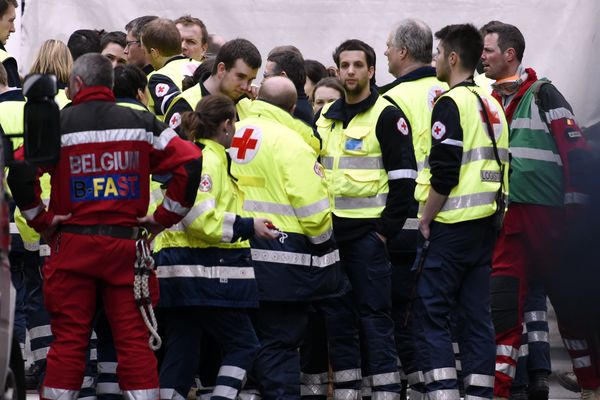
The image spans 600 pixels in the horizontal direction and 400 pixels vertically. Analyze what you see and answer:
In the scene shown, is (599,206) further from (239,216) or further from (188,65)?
(188,65)

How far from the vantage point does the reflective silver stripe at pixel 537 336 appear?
10.3 metres

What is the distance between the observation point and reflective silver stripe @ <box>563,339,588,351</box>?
964 cm

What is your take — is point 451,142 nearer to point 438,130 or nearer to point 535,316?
point 438,130

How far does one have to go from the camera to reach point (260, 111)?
28.4 ft

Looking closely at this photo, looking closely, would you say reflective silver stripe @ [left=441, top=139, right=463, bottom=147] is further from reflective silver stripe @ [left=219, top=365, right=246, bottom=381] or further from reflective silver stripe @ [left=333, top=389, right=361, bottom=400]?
reflective silver stripe @ [left=219, top=365, right=246, bottom=381]

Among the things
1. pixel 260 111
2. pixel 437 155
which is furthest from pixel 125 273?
pixel 437 155

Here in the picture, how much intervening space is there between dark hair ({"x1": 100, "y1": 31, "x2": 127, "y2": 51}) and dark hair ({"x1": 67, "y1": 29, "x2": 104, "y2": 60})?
36mm

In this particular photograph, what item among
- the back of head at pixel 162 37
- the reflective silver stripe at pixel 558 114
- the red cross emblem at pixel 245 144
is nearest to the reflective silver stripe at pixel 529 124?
the reflective silver stripe at pixel 558 114

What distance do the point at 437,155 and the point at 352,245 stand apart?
843 millimetres

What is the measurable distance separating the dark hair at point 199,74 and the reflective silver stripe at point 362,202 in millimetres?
1188

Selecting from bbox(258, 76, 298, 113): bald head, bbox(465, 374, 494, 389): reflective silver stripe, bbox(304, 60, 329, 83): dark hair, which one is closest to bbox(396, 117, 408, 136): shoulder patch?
bbox(258, 76, 298, 113): bald head

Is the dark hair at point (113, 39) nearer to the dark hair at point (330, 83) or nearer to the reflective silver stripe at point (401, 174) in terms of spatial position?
the dark hair at point (330, 83)

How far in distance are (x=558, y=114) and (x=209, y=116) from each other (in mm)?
2554

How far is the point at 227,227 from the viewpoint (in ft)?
26.2
